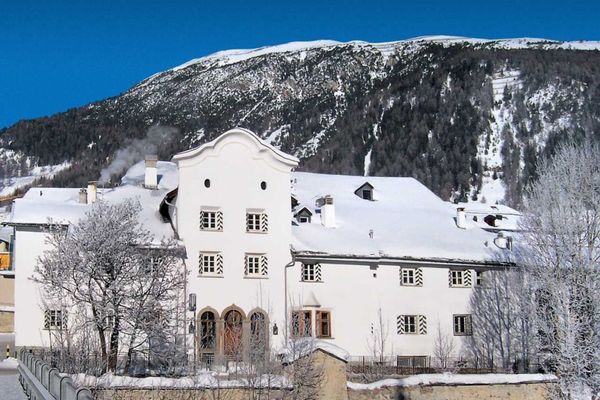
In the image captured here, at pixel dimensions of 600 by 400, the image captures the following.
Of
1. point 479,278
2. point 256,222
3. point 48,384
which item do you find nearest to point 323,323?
point 256,222

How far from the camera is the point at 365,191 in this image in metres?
63.8

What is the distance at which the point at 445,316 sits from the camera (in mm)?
56656

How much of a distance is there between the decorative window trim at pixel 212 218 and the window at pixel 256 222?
64.4 inches

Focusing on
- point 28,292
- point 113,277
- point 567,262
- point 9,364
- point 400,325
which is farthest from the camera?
point 400,325

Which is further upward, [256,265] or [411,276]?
[256,265]

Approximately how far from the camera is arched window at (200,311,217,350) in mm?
52156

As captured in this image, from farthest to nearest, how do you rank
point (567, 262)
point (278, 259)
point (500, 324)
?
point (500, 324), point (278, 259), point (567, 262)

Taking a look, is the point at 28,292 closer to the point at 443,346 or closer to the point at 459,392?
the point at 443,346

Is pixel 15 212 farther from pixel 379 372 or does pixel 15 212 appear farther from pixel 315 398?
pixel 315 398

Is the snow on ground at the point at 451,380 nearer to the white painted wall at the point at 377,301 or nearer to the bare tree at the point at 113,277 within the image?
the bare tree at the point at 113,277

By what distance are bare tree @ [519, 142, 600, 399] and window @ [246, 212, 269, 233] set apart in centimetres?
1447

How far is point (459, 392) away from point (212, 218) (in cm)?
2069

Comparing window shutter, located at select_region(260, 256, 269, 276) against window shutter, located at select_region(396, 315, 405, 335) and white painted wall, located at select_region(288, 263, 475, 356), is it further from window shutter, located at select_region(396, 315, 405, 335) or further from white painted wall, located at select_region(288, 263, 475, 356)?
window shutter, located at select_region(396, 315, 405, 335)

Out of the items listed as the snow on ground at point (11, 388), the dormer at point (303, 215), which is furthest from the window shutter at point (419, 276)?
the snow on ground at point (11, 388)
